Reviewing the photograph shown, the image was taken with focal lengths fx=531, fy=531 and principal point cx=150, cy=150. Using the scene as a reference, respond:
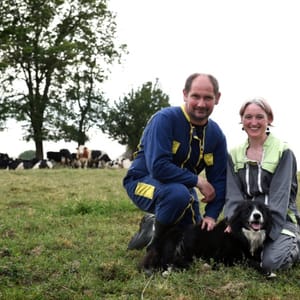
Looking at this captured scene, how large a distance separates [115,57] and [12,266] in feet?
114

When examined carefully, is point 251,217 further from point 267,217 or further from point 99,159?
point 99,159

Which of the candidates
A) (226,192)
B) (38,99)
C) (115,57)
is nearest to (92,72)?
(115,57)

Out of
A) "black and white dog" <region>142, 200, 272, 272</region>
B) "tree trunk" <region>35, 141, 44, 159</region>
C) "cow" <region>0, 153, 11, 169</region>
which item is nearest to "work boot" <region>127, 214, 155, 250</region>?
"black and white dog" <region>142, 200, 272, 272</region>

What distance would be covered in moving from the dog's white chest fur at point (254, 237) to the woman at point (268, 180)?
0.08m

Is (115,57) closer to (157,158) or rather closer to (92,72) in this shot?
(92,72)

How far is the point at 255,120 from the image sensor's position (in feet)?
16.2

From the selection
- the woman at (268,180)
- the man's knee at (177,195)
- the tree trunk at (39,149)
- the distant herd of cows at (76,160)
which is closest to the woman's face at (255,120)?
the woman at (268,180)

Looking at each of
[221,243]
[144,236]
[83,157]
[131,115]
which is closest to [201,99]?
[221,243]

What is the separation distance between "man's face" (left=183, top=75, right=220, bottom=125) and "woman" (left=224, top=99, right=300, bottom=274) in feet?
1.30

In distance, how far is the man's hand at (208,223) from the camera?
492 cm

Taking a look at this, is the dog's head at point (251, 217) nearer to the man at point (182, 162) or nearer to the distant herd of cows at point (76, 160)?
the man at point (182, 162)

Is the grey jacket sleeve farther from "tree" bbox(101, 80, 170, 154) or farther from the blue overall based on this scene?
"tree" bbox(101, 80, 170, 154)

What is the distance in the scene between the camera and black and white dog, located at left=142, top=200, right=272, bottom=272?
468 centimetres

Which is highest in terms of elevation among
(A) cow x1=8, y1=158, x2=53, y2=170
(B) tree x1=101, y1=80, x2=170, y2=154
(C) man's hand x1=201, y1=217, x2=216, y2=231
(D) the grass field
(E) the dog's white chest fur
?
(B) tree x1=101, y1=80, x2=170, y2=154
